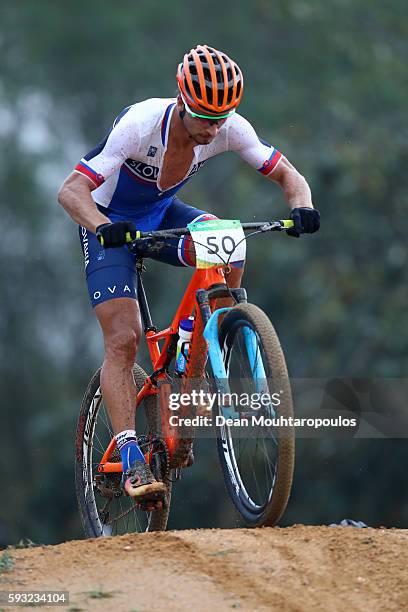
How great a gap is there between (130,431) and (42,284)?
74.4 ft

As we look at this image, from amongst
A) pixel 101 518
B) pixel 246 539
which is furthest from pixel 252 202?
pixel 246 539

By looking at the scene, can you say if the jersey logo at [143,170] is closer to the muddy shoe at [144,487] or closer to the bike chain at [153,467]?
the bike chain at [153,467]

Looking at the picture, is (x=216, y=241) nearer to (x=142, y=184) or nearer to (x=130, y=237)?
(x=130, y=237)

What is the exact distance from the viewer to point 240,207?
838 inches

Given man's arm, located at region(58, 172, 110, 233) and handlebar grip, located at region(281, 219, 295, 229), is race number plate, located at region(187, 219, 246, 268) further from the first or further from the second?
man's arm, located at region(58, 172, 110, 233)

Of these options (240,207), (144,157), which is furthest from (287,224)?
(240,207)

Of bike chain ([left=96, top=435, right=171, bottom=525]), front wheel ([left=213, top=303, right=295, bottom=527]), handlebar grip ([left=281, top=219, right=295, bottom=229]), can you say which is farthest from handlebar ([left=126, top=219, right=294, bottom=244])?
bike chain ([left=96, top=435, right=171, bottom=525])

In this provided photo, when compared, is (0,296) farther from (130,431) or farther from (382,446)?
(130,431)

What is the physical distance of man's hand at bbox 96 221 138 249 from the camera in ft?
22.5

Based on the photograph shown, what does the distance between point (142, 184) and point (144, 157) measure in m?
0.22

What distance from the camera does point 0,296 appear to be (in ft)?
95.4

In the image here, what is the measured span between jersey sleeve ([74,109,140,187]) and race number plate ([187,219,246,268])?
0.66m

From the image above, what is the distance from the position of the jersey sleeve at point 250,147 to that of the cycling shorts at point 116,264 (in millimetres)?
420

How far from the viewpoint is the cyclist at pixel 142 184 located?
718 cm
